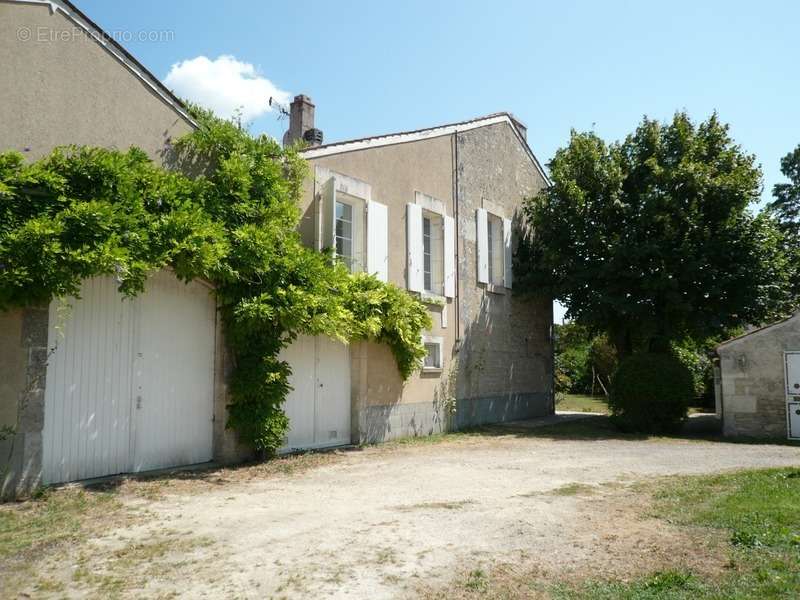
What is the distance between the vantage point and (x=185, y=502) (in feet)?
21.7

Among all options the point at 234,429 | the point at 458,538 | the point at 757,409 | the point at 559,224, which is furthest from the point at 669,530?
the point at 559,224

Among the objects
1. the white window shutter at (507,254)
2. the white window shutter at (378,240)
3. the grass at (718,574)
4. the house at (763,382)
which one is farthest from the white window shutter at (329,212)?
the house at (763,382)

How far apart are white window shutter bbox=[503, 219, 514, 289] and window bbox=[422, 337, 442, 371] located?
3392mm

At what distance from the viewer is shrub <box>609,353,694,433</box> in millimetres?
13469

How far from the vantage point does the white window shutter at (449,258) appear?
1348 cm

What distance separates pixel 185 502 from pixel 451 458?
4.43m

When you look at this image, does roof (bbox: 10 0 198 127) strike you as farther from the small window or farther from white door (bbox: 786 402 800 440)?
white door (bbox: 786 402 800 440)

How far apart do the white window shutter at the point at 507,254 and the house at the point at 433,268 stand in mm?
30

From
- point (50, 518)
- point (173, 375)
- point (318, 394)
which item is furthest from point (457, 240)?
point (50, 518)

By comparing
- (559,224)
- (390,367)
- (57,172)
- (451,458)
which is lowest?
(451,458)

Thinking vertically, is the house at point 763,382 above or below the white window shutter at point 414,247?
below

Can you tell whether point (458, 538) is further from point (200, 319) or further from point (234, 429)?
point (200, 319)

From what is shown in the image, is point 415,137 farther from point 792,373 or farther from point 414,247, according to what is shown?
point 792,373

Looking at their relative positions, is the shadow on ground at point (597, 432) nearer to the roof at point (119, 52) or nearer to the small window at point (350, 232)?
the small window at point (350, 232)
